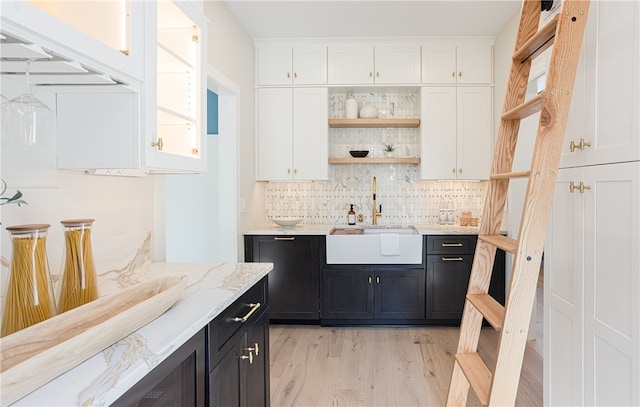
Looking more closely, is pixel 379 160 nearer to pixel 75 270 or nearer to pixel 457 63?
pixel 457 63

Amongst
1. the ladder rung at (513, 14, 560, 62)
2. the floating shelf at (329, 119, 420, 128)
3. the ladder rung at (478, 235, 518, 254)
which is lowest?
the ladder rung at (478, 235, 518, 254)

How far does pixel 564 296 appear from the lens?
5.70ft

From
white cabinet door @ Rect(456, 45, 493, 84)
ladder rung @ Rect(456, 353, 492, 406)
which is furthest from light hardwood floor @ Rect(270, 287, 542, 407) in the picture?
white cabinet door @ Rect(456, 45, 493, 84)

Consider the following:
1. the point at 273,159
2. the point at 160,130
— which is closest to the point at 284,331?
the point at 273,159

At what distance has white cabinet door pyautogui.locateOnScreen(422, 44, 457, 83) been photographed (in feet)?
12.1

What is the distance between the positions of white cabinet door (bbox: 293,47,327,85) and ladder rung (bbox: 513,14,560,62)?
2.21 meters

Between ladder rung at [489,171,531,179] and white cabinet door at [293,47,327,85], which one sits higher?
white cabinet door at [293,47,327,85]

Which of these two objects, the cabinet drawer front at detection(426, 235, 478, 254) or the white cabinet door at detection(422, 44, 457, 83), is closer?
the cabinet drawer front at detection(426, 235, 478, 254)

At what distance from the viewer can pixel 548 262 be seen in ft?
6.20

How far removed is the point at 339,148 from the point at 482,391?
2996mm

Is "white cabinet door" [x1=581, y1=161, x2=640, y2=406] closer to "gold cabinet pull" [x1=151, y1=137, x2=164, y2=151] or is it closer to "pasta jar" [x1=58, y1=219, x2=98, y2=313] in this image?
"gold cabinet pull" [x1=151, y1=137, x2=164, y2=151]

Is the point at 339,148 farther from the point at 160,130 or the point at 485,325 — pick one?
the point at 160,130

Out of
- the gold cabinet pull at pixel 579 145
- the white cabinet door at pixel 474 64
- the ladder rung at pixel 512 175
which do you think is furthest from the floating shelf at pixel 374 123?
the gold cabinet pull at pixel 579 145

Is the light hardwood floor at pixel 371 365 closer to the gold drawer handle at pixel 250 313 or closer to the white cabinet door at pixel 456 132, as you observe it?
the gold drawer handle at pixel 250 313
